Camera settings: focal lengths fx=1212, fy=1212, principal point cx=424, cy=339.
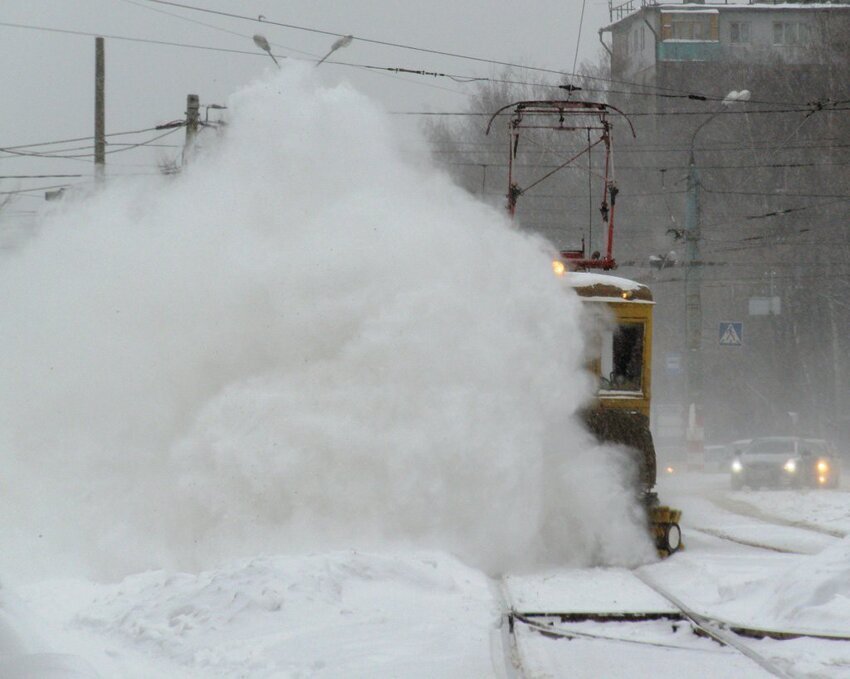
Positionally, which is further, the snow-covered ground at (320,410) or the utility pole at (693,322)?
the utility pole at (693,322)

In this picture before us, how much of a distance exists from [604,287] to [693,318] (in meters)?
19.3

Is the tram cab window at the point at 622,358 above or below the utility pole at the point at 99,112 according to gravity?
below

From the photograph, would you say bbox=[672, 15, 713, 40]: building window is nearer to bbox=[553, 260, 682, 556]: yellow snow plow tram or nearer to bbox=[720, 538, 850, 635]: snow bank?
bbox=[553, 260, 682, 556]: yellow snow plow tram

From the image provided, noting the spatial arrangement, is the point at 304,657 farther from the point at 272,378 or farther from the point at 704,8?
the point at 704,8

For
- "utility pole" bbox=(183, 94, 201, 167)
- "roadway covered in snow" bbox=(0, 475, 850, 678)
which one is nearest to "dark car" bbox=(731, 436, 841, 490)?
"utility pole" bbox=(183, 94, 201, 167)

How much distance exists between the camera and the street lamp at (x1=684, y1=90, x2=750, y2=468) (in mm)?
31561

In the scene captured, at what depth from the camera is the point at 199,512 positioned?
10.4m

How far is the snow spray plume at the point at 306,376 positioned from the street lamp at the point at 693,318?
1992 cm

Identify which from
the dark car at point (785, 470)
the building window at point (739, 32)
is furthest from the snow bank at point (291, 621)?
the building window at point (739, 32)

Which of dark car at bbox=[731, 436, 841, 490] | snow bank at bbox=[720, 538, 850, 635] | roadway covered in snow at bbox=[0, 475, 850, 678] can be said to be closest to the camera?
roadway covered in snow at bbox=[0, 475, 850, 678]

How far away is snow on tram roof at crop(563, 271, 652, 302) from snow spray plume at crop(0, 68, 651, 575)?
63 cm

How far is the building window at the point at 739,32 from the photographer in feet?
219

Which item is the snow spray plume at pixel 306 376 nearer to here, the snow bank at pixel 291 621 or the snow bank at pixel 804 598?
the snow bank at pixel 291 621

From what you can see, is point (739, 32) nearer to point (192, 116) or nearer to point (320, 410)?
point (192, 116)
